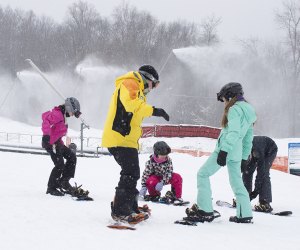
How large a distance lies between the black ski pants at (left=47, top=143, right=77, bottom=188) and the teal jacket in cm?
301

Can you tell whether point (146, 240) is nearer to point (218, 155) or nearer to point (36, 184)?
point (218, 155)

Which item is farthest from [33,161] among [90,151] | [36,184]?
[90,151]

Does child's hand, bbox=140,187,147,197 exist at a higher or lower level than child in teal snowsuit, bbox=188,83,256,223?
lower

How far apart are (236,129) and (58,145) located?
3379 mm

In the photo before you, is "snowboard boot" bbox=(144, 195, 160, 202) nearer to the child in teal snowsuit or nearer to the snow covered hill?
the snow covered hill

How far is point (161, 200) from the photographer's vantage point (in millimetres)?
7008

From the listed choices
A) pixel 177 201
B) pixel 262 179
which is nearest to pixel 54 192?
pixel 177 201

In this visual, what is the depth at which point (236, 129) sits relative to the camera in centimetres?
524

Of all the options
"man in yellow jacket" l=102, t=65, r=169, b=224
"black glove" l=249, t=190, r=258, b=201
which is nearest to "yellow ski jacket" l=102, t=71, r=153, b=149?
"man in yellow jacket" l=102, t=65, r=169, b=224

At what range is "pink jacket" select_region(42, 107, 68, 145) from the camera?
7340 mm

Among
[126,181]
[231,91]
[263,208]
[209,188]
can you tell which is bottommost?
[263,208]

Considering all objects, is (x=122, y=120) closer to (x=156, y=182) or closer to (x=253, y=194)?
(x=156, y=182)

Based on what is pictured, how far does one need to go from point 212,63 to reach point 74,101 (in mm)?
33351

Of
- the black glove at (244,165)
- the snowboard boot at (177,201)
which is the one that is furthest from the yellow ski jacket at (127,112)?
the snowboard boot at (177,201)
